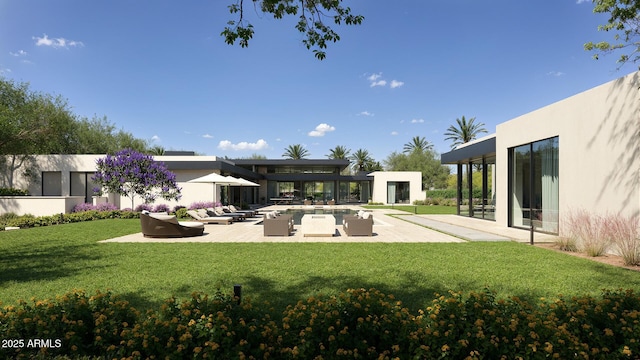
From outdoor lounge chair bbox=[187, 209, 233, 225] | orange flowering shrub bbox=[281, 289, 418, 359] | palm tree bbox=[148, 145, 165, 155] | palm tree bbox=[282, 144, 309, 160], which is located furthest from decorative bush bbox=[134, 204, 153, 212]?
palm tree bbox=[282, 144, 309, 160]

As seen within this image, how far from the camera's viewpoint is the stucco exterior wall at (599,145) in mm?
8031

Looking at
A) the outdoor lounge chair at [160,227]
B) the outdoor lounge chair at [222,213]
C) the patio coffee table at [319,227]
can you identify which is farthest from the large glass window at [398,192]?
the outdoor lounge chair at [160,227]

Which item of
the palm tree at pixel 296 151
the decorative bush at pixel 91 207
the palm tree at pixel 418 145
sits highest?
the palm tree at pixel 418 145

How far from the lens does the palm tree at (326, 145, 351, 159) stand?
55.8 metres

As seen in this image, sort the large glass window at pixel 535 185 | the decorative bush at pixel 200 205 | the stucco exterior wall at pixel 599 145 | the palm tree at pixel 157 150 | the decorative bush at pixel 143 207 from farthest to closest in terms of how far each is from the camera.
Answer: the palm tree at pixel 157 150, the decorative bush at pixel 200 205, the decorative bush at pixel 143 207, the large glass window at pixel 535 185, the stucco exterior wall at pixel 599 145

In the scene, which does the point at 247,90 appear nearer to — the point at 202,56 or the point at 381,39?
the point at 202,56

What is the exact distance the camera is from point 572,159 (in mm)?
10148

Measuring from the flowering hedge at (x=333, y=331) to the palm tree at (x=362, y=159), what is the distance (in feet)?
175

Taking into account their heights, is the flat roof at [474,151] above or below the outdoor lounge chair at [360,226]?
above

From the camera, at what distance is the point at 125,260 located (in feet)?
25.0

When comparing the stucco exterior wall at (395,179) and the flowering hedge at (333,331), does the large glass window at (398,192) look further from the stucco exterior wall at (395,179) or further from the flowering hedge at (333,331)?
the flowering hedge at (333,331)

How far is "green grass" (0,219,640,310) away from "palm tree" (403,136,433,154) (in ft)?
169

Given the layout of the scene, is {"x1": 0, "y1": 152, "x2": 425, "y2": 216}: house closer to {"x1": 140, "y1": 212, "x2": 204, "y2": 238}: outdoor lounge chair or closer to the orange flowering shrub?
{"x1": 140, "y1": 212, "x2": 204, "y2": 238}: outdoor lounge chair

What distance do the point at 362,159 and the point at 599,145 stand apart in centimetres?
4748
